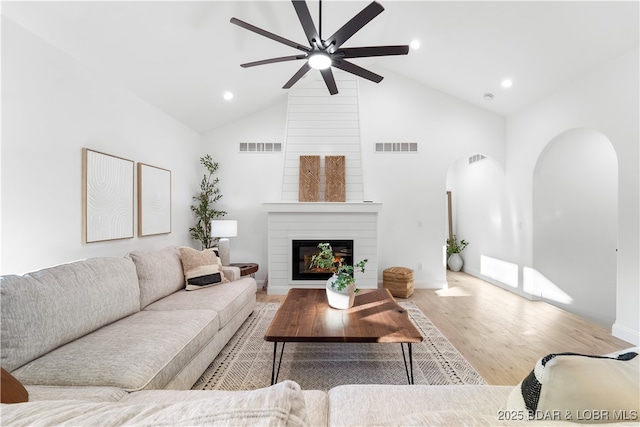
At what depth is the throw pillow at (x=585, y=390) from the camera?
0.66 meters

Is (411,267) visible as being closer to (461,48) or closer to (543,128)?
(543,128)

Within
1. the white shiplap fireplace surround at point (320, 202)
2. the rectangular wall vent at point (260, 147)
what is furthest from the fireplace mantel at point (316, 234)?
the rectangular wall vent at point (260, 147)

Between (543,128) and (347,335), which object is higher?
(543,128)

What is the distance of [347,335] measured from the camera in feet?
6.25

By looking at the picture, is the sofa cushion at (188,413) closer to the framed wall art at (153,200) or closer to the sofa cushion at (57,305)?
the sofa cushion at (57,305)

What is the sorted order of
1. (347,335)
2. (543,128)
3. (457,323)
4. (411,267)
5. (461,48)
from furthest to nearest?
(411,267) → (543,128) → (461,48) → (457,323) → (347,335)

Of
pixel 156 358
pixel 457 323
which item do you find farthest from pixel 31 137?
pixel 457 323

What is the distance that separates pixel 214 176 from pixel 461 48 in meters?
4.19

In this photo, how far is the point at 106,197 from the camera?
2.68m

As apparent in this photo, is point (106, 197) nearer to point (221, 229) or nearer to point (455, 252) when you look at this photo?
point (221, 229)

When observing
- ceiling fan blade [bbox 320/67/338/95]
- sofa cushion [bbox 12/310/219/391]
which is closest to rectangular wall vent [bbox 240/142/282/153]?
ceiling fan blade [bbox 320/67/338/95]

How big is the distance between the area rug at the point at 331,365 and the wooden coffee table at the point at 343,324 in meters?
0.12

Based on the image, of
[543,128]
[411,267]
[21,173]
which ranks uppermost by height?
[543,128]

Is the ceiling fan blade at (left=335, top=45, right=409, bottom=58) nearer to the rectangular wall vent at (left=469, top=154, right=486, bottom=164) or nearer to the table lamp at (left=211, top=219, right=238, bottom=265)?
the table lamp at (left=211, top=219, right=238, bottom=265)
